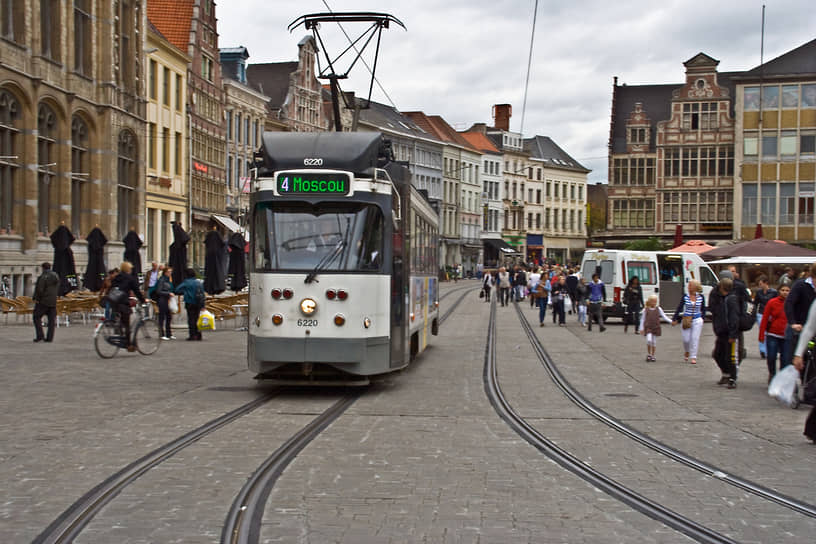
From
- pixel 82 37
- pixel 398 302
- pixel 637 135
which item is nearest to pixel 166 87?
pixel 82 37

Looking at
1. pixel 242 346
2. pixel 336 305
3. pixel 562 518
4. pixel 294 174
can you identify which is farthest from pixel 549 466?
pixel 242 346

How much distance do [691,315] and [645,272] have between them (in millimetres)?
15309

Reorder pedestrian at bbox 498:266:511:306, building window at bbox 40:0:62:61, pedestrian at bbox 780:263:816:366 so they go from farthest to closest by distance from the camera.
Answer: pedestrian at bbox 498:266:511:306 → building window at bbox 40:0:62:61 → pedestrian at bbox 780:263:816:366

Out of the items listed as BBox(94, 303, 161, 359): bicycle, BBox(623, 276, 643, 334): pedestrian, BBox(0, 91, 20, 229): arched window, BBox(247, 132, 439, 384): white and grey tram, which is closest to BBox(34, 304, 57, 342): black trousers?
BBox(94, 303, 161, 359): bicycle

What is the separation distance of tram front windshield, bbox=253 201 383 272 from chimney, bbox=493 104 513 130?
103m

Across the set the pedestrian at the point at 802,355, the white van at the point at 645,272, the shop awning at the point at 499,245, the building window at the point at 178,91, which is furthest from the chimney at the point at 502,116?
the pedestrian at the point at 802,355

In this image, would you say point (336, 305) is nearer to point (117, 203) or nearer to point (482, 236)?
point (117, 203)

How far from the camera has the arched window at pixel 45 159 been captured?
1303 inches

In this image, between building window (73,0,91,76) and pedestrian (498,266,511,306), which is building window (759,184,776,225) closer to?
pedestrian (498,266,511,306)

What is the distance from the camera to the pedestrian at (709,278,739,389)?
14617 mm

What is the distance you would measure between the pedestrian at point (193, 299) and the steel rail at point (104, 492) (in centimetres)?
1197

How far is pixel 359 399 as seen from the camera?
42.7 feet

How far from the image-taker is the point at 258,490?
7176 mm

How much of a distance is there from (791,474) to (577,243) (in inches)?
4256
